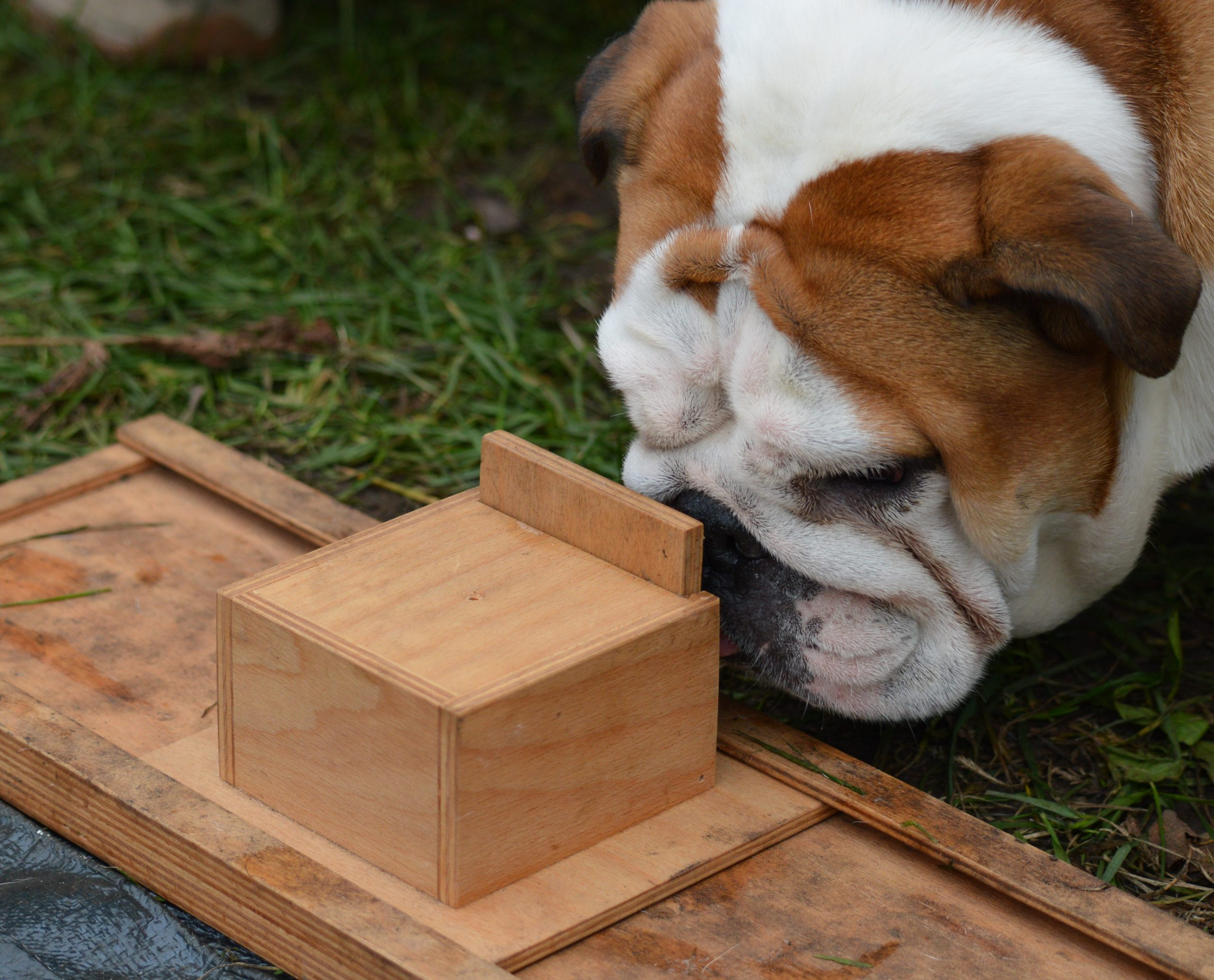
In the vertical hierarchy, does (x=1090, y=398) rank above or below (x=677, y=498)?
above

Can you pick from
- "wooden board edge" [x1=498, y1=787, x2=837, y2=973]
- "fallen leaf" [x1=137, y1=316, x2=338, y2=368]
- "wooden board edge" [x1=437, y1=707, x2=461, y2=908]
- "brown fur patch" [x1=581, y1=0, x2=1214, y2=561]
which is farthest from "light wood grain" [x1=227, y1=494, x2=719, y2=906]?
"fallen leaf" [x1=137, y1=316, x2=338, y2=368]

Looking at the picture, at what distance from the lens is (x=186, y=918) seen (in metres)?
1.88

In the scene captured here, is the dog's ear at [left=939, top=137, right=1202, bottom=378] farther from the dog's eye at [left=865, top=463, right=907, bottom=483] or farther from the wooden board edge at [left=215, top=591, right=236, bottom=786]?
the wooden board edge at [left=215, top=591, right=236, bottom=786]

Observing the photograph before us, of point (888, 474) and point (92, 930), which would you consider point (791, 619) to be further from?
point (92, 930)

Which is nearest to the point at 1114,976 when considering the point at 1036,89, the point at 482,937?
the point at 482,937

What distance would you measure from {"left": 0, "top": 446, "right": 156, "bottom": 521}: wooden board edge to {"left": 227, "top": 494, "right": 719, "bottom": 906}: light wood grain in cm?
88

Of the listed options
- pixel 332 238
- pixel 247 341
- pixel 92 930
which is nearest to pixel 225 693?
pixel 92 930

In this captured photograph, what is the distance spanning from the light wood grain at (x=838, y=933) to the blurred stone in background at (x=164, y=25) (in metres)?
3.62

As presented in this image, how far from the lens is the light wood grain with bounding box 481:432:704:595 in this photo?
1900 millimetres

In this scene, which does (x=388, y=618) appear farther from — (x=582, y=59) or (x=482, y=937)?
(x=582, y=59)

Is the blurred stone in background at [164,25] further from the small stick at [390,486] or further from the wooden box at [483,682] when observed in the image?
the wooden box at [483,682]

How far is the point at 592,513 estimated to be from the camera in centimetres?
198

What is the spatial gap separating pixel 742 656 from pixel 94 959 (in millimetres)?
918

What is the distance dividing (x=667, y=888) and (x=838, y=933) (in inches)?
8.3
